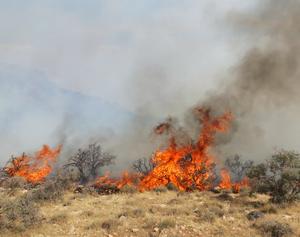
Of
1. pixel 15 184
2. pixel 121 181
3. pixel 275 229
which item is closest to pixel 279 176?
pixel 275 229

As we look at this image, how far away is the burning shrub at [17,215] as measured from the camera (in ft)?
64.3

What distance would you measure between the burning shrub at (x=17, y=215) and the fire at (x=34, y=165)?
19387 mm

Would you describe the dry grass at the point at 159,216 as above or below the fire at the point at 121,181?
below

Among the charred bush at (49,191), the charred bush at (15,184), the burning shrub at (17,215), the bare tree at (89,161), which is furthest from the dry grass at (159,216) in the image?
the bare tree at (89,161)

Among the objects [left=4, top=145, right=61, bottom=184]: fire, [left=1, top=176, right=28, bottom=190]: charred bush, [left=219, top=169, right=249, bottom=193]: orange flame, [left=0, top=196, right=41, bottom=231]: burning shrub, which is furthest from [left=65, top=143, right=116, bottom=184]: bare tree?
[left=0, top=196, right=41, bottom=231]: burning shrub

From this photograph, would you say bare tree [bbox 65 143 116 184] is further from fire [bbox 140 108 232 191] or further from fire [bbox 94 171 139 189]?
fire [bbox 140 108 232 191]

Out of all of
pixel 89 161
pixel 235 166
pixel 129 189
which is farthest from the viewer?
pixel 235 166

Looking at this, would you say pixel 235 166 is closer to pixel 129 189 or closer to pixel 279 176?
pixel 129 189

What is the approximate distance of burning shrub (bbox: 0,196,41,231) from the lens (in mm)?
19594

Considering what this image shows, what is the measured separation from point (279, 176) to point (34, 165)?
25577 mm

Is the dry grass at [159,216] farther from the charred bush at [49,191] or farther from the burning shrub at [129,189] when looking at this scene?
the burning shrub at [129,189]

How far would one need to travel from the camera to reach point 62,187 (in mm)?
29641

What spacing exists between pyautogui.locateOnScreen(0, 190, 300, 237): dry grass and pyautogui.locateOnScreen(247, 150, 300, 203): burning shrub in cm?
86

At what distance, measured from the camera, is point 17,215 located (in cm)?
2025
